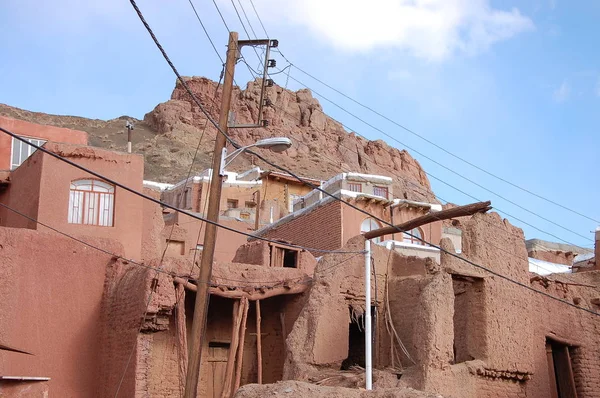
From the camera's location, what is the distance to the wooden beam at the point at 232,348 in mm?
21375

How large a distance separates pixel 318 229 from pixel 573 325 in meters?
11.8

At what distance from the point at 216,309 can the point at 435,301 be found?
723 cm

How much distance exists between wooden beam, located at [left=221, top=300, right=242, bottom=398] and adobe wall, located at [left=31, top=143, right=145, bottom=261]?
14.0ft

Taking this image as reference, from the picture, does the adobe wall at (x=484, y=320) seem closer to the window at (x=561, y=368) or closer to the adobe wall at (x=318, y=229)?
the window at (x=561, y=368)

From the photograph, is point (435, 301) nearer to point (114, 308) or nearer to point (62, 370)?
point (114, 308)

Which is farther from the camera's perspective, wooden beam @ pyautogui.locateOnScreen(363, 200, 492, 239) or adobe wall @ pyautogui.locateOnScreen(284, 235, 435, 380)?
adobe wall @ pyautogui.locateOnScreen(284, 235, 435, 380)

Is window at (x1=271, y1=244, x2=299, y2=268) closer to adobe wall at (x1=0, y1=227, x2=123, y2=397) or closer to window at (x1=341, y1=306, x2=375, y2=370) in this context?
window at (x1=341, y1=306, x2=375, y2=370)

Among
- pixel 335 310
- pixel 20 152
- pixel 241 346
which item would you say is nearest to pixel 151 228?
pixel 241 346

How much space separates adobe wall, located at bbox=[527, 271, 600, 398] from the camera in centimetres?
2175

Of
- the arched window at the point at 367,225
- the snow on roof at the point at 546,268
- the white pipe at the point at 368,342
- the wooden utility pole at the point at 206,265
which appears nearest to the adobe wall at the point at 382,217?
the arched window at the point at 367,225

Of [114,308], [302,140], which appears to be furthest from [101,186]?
[302,140]

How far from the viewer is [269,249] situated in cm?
2603

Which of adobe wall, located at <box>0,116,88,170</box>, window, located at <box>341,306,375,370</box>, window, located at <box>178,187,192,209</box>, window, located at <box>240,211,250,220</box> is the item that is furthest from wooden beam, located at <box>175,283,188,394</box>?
window, located at <box>178,187,192,209</box>

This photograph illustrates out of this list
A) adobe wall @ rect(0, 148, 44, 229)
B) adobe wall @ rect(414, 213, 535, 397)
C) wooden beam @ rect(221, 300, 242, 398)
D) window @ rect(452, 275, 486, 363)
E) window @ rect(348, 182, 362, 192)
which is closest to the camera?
adobe wall @ rect(414, 213, 535, 397)
